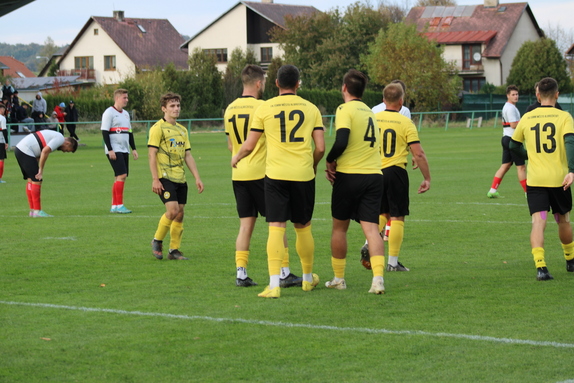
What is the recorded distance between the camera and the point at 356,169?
751cm

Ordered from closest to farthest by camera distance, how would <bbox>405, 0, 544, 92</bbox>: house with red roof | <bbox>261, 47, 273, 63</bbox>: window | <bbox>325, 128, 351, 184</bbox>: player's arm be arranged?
1. <bbox>325, 128, 351, 184</bbox>: player's arm
2. <bbox>405, 0, 544, 92</bbox>: house with red roof
3. <bbox>261, 47, 273, 63</bbox>: window

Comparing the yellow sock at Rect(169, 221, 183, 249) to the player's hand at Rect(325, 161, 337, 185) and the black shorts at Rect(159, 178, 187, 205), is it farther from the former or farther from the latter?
the player's hand at Rect(325, 161, 337, 185)

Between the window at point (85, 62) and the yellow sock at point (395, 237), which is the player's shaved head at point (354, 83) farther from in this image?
the window at point (85, 62)

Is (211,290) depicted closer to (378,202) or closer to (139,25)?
(378,202)

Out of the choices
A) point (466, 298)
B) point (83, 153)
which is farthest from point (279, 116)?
point (83, 153)

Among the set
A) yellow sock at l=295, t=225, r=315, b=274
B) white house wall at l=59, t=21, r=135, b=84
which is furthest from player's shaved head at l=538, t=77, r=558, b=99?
white house wall at l=59, t=21, r=135, b=84

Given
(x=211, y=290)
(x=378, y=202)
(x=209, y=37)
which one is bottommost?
(x=211, y=290)

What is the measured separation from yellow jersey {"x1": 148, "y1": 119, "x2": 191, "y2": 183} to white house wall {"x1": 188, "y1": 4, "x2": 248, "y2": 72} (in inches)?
2852

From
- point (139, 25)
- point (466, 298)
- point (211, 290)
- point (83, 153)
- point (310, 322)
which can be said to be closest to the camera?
point (310, 322)

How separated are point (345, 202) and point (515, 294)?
173cm

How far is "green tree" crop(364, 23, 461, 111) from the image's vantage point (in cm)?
6159

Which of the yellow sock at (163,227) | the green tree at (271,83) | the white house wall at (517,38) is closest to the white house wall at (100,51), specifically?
the green tree at (271,83)

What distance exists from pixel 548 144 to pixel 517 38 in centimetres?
7628

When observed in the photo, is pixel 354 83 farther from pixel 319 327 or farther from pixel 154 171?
pixel 154 171
